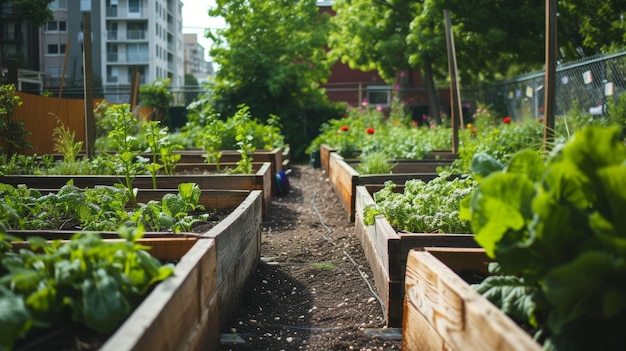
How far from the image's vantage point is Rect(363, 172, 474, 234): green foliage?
364cm

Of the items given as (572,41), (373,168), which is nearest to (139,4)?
(572,41)

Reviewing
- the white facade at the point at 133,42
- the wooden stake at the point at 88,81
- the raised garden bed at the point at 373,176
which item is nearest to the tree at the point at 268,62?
the raised garden bed at the point at 373,176

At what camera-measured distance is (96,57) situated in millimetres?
40844

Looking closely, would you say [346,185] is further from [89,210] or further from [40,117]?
[40,117]

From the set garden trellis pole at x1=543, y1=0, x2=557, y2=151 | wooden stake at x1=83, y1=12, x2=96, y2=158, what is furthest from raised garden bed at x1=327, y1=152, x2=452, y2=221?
wooden stake at x1=83, y1=12, x2=96, y2=158

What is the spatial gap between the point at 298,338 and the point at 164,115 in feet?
57.5

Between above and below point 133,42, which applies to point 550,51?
below

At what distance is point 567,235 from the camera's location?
67.1 inches

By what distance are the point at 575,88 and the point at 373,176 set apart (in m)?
8.38

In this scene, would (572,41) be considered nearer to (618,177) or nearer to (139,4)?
(618,177)

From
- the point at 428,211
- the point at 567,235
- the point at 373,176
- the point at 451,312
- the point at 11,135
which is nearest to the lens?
the point at 567,235

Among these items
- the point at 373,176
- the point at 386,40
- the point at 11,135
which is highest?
the point at 386,40

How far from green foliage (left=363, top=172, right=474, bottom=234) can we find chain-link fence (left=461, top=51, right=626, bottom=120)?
795 cm

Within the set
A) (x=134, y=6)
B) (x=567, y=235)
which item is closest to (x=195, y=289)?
(x=567, y=235)
